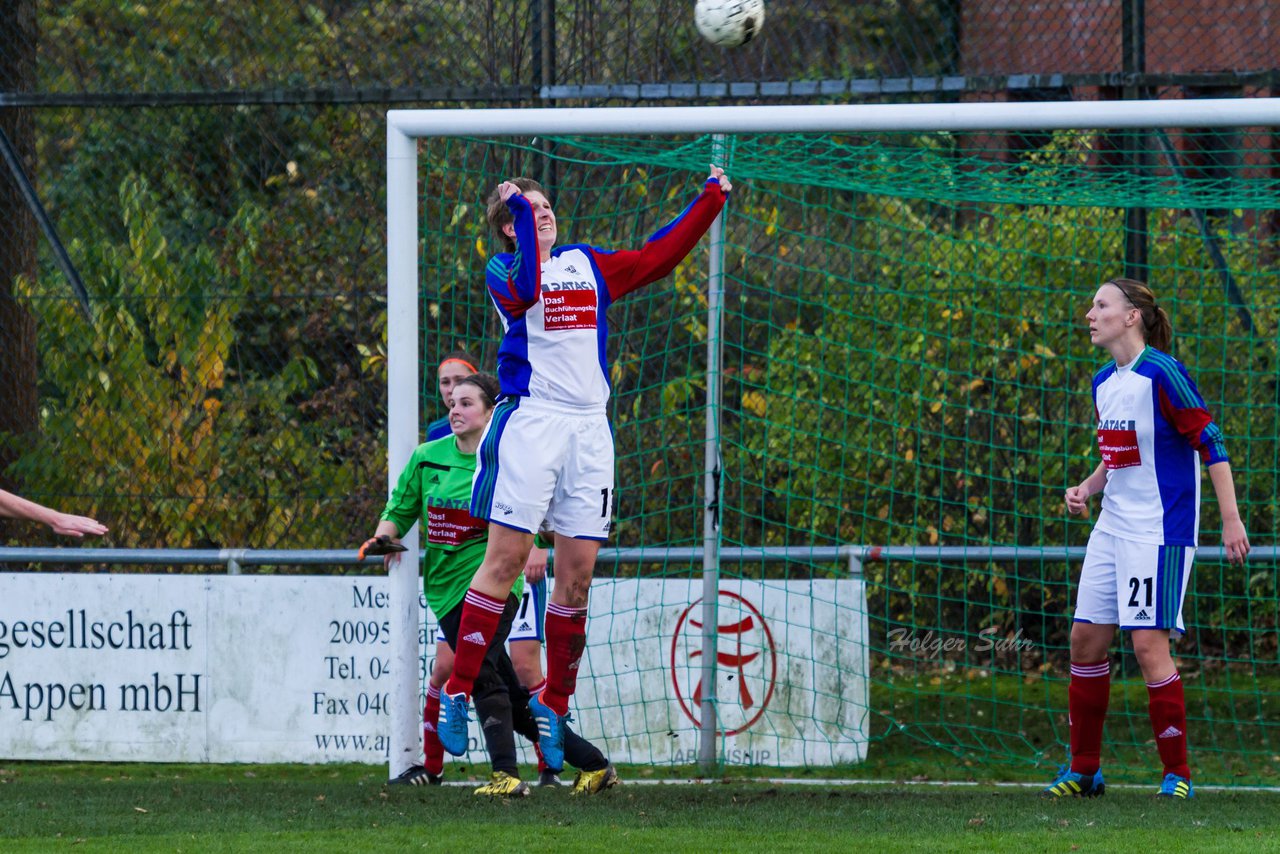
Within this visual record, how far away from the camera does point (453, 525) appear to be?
17.8 ft

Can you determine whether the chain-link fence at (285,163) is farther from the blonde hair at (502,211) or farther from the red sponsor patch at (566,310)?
the red sponsor patch at (566,310)

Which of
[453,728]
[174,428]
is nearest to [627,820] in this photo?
[453,728]

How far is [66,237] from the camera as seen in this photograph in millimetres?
9727

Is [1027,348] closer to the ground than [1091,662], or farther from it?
farther from it

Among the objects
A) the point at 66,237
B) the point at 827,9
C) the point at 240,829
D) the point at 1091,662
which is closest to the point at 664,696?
the point at 1091,662

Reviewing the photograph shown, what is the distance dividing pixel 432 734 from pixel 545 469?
1594 mm

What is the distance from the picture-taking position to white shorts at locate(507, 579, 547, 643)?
583 cm

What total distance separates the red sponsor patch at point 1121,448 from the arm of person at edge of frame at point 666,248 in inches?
60.7

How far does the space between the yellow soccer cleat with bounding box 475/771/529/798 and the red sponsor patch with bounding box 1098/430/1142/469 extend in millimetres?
2269

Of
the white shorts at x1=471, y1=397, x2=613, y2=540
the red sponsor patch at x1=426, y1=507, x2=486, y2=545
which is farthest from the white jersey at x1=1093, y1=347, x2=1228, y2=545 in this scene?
the red sponsor patch at x1=426, y1=507, x2=486, y2=545

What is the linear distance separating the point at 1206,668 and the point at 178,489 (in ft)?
18.2

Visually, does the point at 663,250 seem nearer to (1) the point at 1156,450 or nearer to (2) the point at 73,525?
(1) the point at 1156,450

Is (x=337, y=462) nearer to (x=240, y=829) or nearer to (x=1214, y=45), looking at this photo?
(x=240, y=829)

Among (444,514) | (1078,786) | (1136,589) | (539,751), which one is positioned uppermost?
(444,514)
